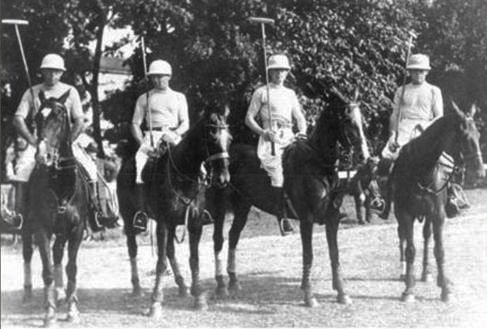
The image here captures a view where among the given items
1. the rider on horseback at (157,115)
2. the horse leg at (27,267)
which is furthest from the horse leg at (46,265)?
the rider on horseback at (157,115)

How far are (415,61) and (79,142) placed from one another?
4960 mm

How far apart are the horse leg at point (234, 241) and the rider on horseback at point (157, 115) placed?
1380mm

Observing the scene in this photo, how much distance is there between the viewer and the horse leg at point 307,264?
30.3ft

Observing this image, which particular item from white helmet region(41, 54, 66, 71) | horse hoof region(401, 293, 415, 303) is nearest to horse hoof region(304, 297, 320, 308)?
horse hoof region(401, 293, 415, 303)

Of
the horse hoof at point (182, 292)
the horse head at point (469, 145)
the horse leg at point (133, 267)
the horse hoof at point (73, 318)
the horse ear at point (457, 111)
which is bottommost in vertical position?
the horse hoof at point (182, 292)

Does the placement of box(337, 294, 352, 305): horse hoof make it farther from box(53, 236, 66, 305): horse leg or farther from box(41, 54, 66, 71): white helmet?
box(41, 54, 66, 71): white helmet

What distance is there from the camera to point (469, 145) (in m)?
9.02

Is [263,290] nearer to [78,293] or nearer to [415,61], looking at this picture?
[78,293]

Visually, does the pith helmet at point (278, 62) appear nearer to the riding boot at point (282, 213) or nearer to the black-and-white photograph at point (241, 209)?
the black-and-white photograph at point (241, 209)

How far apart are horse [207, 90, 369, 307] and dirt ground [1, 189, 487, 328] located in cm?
57

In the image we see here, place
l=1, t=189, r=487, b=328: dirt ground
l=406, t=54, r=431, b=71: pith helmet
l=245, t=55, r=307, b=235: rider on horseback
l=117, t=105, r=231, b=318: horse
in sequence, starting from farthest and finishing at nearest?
l=406, t=54, r=431, b=71: pith helmet → l=245, t=55, r=307, b=235: rider on horseback → l=117, t=105, r=231, b=318: horse → l=1, t=189, r=487, b=328: dirt ground

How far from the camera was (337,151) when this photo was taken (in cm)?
924

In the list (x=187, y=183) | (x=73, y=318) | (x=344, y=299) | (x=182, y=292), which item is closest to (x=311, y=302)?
(x=344, y=299)

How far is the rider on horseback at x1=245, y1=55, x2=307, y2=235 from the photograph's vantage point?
10000mm
